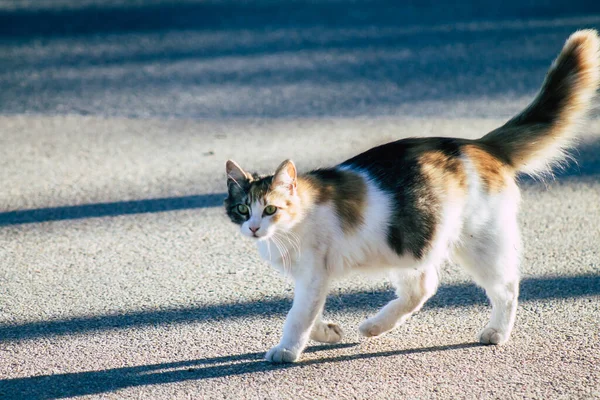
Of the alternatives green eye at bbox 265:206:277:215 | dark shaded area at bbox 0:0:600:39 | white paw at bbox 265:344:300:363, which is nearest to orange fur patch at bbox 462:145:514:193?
green eye at bbox 265:206:277:215

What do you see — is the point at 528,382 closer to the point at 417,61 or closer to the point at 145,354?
the point at 145,354

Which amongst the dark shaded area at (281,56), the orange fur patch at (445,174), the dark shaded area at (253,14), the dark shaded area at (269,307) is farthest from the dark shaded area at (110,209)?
the dark shaded area at (253,14)

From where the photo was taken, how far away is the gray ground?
12.0ft

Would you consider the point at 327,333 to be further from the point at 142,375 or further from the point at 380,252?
the point at 142,375

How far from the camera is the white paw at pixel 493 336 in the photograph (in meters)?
3.81

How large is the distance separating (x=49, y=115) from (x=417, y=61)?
3708mm

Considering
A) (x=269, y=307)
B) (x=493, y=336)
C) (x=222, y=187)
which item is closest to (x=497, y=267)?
(x=493, y=336)

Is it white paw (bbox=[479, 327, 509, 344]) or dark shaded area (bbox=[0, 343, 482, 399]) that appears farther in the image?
white paw (bbox=[479, 327, 509, 344])

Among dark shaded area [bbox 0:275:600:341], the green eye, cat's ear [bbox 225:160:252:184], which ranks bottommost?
dark shaded area [bbox 0:275:600:341]

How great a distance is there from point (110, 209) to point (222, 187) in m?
0.80

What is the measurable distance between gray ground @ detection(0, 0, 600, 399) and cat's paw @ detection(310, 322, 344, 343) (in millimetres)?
50

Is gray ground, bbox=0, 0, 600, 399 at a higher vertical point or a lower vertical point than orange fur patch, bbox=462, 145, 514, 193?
lower

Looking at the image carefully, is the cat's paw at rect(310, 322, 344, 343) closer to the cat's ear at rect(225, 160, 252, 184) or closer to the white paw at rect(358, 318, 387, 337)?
the white paw at rect(358, 318, 387, 337)

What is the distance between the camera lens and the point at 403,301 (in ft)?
12.9
